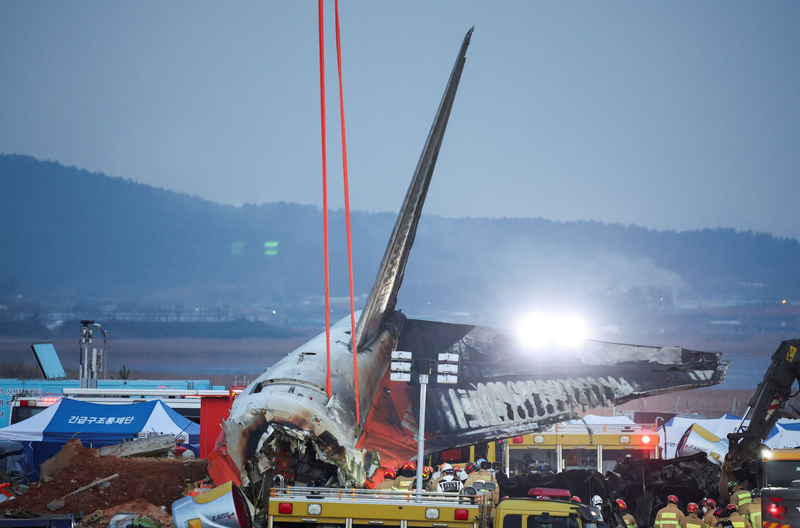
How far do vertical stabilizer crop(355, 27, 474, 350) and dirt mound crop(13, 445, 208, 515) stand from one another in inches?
194

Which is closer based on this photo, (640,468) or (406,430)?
(406,430)

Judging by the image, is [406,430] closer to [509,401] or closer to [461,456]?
[509,401]

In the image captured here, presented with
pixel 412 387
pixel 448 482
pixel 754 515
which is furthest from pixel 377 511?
pixel 412 387

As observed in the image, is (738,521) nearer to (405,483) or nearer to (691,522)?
(691,522)

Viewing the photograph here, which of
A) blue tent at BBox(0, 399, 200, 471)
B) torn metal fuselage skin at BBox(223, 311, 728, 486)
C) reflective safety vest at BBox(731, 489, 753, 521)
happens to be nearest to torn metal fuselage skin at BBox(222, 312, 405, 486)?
torn metal fuselage skin at BBox(223, 311, 728, 486)

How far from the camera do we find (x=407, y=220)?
16.0 metres

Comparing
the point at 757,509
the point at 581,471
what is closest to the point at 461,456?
the point at 581,471

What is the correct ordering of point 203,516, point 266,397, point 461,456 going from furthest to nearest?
point 461,456 → point 266,397 → point 203,516

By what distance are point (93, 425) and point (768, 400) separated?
66.5 ft

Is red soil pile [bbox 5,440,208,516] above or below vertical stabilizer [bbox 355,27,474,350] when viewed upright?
below

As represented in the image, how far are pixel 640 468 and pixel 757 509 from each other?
5209 millimetres

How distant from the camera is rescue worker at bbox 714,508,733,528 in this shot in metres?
12.6

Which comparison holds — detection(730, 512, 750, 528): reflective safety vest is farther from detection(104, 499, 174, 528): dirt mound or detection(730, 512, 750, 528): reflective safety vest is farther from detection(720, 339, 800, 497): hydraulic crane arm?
detection(104, 499, 174, 528): dirt mound

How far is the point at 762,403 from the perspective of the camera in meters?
19.2
